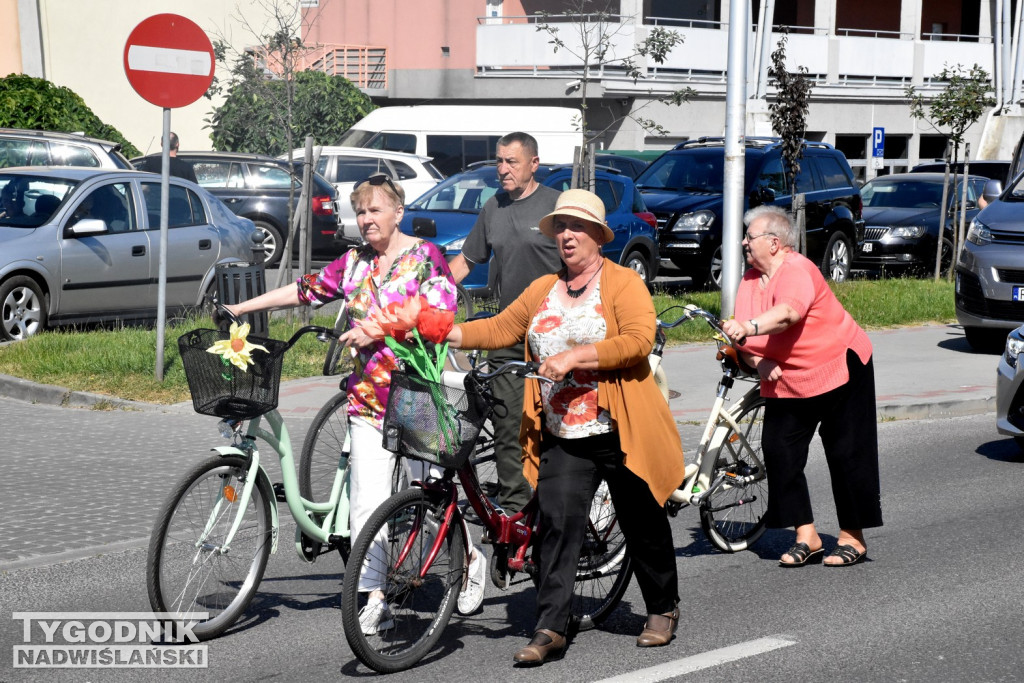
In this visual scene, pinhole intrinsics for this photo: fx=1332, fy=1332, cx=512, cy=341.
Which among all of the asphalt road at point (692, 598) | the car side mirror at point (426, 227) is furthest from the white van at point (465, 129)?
the asphalt road at point (692, 598)

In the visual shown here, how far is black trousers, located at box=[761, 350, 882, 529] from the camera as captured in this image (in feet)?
21.5

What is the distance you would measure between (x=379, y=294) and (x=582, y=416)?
105 centimetres

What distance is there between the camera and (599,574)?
577 centimetres

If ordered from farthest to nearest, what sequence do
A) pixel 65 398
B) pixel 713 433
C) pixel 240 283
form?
1. pixel 240 283
2. pixel 65 398
3. pixel 713 433

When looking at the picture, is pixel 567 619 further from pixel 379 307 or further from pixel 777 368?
pixel 777 368

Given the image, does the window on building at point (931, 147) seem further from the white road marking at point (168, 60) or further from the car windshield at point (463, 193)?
the white road marking at point (168, 60)

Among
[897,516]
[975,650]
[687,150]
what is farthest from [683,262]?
[975,650]

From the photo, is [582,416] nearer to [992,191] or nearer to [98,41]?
[992,191]

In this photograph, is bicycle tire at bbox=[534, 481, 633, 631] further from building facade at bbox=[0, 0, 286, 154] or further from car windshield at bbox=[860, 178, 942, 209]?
building facade at bbox=[0, 0, 286, 154]

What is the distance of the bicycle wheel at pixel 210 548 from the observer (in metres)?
5.07

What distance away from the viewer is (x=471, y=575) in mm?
5441

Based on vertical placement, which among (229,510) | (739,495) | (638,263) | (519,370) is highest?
(519,370)

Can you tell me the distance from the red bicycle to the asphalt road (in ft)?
0.65

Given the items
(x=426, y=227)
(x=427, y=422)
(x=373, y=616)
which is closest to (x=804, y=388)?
(x=427, y=422)
